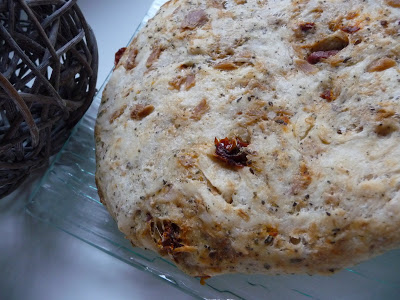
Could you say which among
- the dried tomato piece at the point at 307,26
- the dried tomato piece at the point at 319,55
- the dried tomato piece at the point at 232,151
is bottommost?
the dried tomato piece at the point at 232,151

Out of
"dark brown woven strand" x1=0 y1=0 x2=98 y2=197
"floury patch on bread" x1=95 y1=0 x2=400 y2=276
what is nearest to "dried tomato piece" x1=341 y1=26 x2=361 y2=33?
"floury patch on bread" x1=95 y1=0 x2=400 y2=276

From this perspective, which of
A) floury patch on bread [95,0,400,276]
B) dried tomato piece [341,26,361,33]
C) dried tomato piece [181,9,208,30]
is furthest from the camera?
dried tomato piece [181,9,208,30]

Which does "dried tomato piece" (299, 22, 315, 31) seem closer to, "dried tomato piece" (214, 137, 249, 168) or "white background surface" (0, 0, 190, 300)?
"dried tomato piece" (214, 137, 249, 168)

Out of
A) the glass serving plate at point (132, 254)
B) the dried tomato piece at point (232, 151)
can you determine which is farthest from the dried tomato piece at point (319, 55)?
the glass serving plate at point (132, 254)

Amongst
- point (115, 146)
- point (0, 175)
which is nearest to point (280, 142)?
point (115, 146)

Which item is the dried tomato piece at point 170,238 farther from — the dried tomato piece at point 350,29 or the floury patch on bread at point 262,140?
the dried tomato piece at point 350,29

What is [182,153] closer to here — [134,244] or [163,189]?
[163,189]
